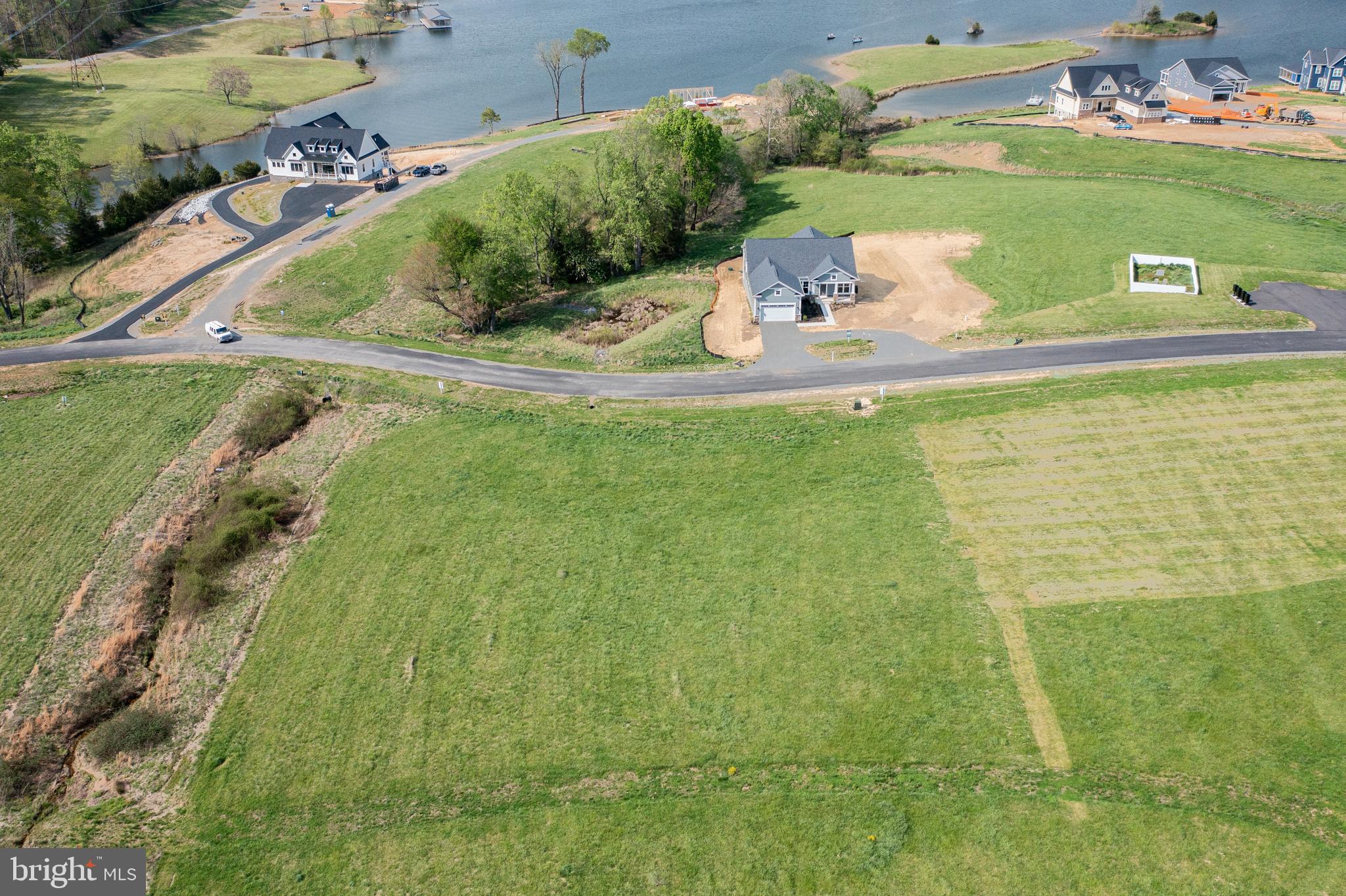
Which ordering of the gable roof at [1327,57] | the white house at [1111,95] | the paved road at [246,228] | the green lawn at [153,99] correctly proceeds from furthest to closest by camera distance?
the green lawn at [153,99]
the gable roof at [1327,57]
the white house at [1111,95]
the paved road at [246,228]

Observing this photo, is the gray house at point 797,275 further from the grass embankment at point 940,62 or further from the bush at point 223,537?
the grass embankment at point 940,62

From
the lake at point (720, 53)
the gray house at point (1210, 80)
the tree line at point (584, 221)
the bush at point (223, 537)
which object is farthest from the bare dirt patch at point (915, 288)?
the gray house at point (1210, 80)

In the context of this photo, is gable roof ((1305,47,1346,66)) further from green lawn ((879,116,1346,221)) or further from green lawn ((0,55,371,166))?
green lawn ((0,55,371,166))

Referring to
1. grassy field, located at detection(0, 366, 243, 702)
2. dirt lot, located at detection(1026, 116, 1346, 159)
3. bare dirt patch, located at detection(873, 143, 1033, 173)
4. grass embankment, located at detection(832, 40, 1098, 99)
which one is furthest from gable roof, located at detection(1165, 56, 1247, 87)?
grassy field, located at detection(0, 366, 243, 702)

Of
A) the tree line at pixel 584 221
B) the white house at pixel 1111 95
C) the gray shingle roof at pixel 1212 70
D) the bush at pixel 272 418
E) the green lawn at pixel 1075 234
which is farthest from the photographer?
the gray shingle roof at pixel 1212 70

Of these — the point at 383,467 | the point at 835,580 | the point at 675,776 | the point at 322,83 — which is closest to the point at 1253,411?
the point at 835,580

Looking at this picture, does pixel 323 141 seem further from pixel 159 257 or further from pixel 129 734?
pixel 129 734
